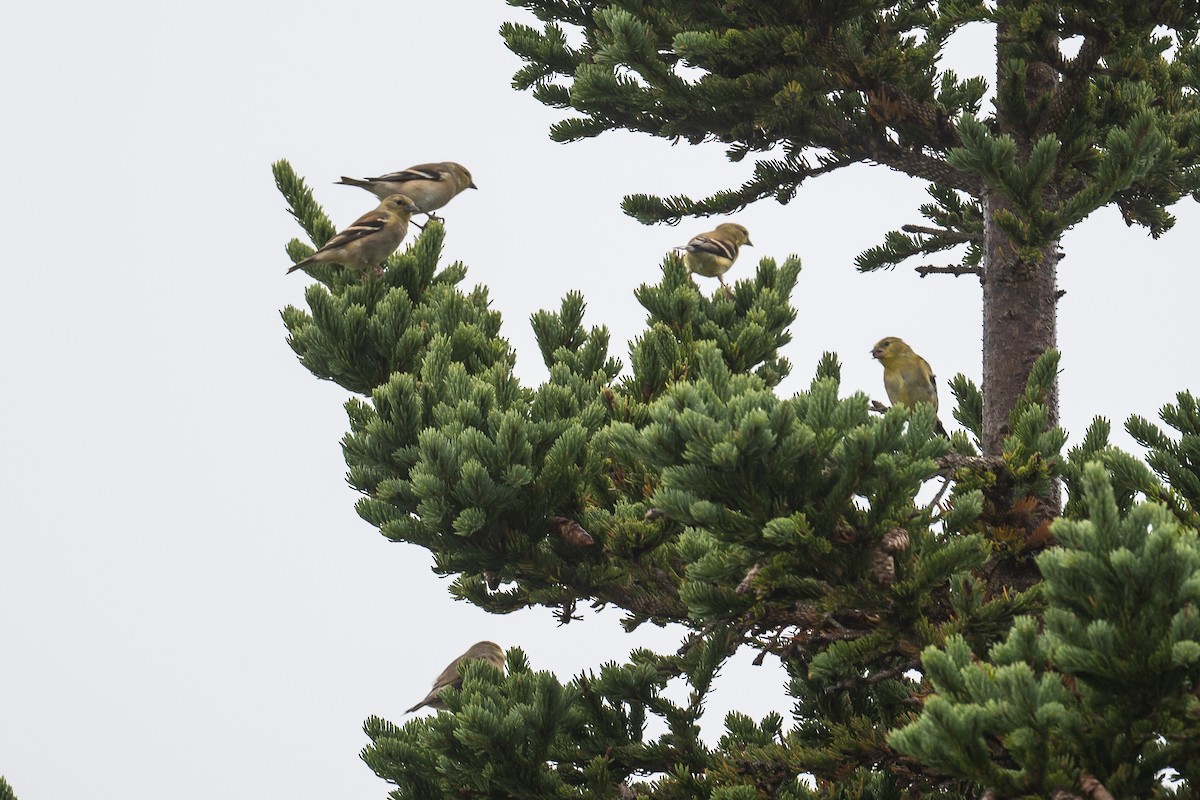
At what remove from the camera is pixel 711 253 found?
29.3ft

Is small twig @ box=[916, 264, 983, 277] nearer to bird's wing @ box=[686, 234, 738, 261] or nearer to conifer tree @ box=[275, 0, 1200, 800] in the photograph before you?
conifer tree @ box=[275, 0, 1200, 800]

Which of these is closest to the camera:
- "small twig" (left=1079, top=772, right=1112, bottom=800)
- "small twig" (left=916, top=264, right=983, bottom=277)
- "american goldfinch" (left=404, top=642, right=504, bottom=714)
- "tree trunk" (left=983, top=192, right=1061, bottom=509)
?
"small twig" (left=1079, top=772, right=1112, bottom=800)

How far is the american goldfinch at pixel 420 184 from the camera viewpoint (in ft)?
31.8

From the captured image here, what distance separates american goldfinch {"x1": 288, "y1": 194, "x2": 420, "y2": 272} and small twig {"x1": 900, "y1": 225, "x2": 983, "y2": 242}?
279 cm

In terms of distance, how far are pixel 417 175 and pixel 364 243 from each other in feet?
8.78

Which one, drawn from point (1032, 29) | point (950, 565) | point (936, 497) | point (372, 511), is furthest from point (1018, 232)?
point (372, 511)

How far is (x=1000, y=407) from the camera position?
6.29 m

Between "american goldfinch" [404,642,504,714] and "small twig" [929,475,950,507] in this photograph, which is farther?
"american goldfinch" [404,642,504,714]

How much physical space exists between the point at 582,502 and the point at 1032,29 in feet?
9.14

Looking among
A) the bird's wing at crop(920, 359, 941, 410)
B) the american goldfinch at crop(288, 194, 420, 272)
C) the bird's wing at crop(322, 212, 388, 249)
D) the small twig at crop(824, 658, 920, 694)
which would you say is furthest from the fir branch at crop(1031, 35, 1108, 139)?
the bird's wing at crop(322, 212, 388, 249)

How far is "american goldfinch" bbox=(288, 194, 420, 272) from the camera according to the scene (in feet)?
22.9

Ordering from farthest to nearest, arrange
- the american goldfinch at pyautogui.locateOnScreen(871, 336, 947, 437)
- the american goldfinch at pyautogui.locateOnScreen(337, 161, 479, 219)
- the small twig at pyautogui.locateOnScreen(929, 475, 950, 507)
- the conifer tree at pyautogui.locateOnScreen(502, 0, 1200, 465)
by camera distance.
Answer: the american goldfinch at pyautogui.locateOnScreen(337, 161, 479, 219) → the american goldfinch at pyautogui.locateOnScreen(871, 336, 947, 437) → the conifer tree at pyautogui.locateOnScreen(502, 0, 1200, 465) → the small twig at pyautogui.locateOnScreen(929, 475, 950, 507)

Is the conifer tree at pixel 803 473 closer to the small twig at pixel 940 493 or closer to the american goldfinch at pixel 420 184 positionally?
the small twig at pixel 940 493

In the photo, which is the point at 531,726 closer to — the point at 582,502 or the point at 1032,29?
the point at 582,502
